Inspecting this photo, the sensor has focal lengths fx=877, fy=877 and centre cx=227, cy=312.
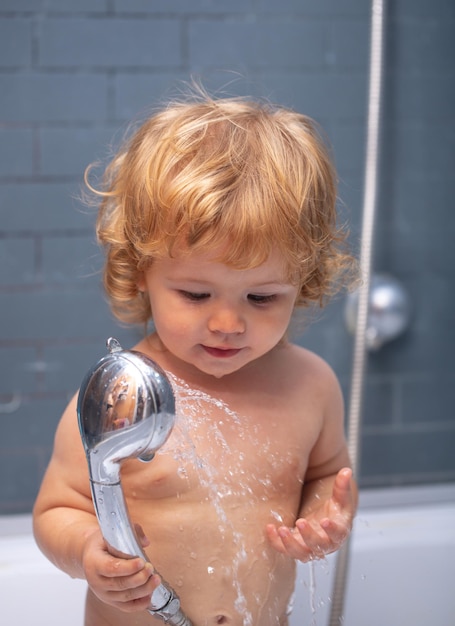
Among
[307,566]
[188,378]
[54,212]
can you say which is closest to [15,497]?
[54,212]

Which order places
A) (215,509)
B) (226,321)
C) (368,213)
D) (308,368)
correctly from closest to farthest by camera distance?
(226,321) < (215,509) < (308,368) < (368,213)

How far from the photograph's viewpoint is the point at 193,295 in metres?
0.85

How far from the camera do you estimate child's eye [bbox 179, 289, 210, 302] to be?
84 cm

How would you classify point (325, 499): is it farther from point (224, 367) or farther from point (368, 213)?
point (368, 213)

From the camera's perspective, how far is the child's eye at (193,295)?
845mm

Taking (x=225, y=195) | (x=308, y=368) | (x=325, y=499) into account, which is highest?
(x=225, y=195)

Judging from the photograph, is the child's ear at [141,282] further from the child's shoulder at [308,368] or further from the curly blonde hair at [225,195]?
the child's shoulder at [308,368]

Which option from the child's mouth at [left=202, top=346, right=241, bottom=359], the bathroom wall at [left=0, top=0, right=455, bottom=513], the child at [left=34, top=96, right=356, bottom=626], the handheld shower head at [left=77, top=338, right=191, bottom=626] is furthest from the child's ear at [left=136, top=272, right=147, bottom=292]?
the bathroom wall at [left=0, top=0, right=455, bottom=513]

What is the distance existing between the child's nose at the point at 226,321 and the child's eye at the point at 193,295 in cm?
2

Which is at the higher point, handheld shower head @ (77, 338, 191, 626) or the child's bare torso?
handheld shower head @ (77, 338, 191, 626)

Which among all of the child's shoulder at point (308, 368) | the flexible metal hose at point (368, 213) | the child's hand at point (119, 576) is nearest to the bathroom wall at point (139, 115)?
the flexible metal hose at point (368, 213)

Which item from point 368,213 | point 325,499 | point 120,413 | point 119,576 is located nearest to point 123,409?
point 120,413

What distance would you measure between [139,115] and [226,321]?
872mm

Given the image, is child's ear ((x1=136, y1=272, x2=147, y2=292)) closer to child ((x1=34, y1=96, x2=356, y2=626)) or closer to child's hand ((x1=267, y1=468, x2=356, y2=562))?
child ((x1=34, y1=96, x2=356, y2=626))
